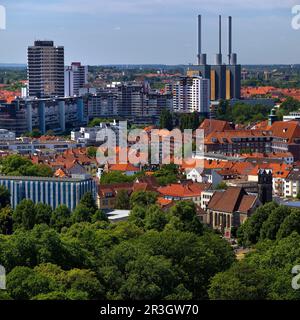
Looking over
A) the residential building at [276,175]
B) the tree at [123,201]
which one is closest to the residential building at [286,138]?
the residential building at [276,175]

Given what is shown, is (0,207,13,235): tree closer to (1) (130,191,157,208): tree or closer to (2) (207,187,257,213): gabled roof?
(1) (130,191,157,208): tree

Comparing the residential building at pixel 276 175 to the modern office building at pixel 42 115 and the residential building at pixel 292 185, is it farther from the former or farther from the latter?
the modern office building at pixel 42 115

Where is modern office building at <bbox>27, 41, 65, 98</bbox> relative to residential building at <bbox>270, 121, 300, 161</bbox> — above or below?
above

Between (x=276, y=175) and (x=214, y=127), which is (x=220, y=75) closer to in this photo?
(x=214, y=127)

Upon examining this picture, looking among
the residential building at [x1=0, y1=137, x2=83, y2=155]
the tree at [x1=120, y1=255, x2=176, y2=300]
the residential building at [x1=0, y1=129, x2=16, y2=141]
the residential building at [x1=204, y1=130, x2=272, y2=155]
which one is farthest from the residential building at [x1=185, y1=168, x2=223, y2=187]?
the tree at [x1=120, y1=255, x2=176, y2=300]
